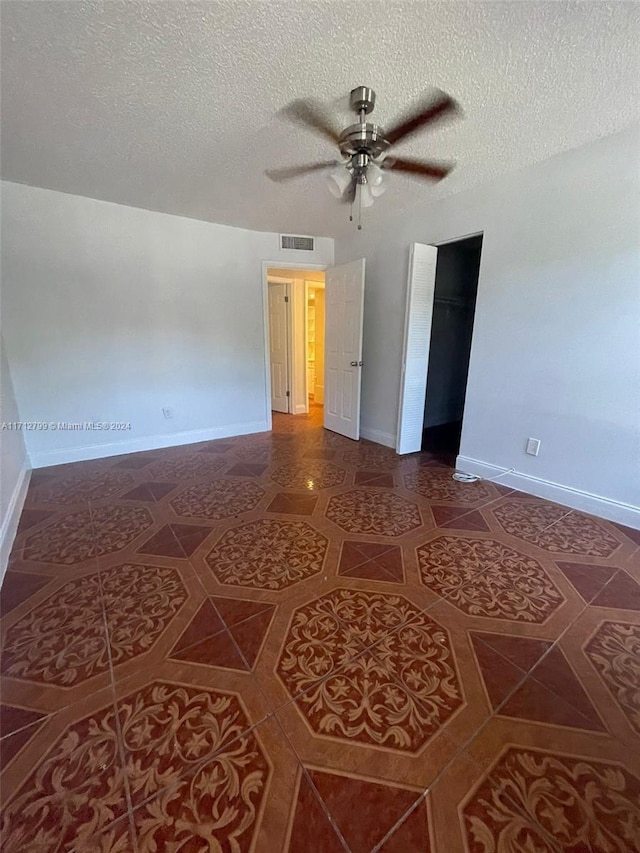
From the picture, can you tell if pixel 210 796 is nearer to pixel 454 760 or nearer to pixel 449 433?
pixel 454 760

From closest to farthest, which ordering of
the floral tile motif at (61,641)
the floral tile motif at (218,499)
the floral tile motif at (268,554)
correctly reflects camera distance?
1. the floral tile motif at (61,641)
2. the floral tile motif at (268,554)
3. the floral tile motif at (218,499)

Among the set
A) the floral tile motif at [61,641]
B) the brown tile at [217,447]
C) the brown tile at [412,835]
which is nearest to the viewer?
the brown tile at [412,835]

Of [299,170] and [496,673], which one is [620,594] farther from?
[299,170]

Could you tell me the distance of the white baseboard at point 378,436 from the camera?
3834 mm

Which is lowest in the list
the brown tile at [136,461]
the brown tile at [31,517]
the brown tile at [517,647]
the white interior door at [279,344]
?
the brown tile at [136,461]

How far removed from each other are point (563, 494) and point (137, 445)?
3955 mm

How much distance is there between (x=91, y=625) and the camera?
1.47 metres

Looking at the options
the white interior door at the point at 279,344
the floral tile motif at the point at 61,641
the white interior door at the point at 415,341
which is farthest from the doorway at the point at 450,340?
the floral tile motif at the point at 61,641

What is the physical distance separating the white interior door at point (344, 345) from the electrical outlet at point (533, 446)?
6.03 feet

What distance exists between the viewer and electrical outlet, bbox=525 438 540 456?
8.50 ft

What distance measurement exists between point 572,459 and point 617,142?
1.97m

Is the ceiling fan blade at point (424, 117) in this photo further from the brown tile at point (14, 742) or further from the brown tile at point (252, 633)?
the brown tile at point (14, 742)

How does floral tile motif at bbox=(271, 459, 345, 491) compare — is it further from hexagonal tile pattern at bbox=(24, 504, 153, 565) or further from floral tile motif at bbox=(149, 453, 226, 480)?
hexagonal tile pattern at bbox=(24, 504, 153, 565)

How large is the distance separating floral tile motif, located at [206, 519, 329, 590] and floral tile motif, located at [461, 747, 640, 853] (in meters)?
1.02
